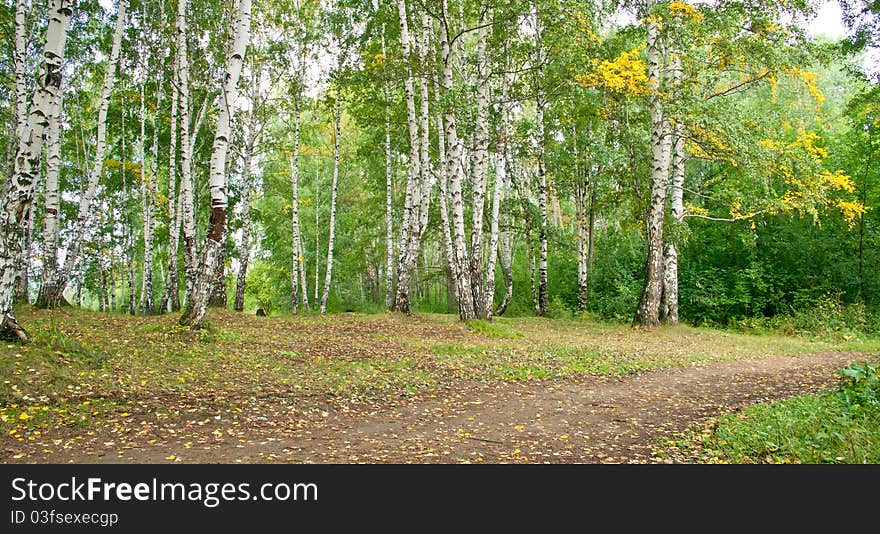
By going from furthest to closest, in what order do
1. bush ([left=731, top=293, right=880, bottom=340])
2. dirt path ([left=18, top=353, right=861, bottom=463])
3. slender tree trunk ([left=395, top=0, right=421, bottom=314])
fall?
1. slender tree trunk ([left=395, top=0, right=421, bottom=314])
2. bush ([left=731, top=293, right=880, bottom=340])
3. dirt path ([left=18, top=353, right=861, bottom=463])

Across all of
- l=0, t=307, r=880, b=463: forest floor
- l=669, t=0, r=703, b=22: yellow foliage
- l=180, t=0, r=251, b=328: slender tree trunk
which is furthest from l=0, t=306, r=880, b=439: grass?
l=669, t=0, r=703, b=22: yellow foliage

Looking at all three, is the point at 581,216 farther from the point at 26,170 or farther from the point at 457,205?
the point at 26,170

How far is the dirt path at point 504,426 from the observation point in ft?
17.2

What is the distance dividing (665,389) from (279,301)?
3006cm

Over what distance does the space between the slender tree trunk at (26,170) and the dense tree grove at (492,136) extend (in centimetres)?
3

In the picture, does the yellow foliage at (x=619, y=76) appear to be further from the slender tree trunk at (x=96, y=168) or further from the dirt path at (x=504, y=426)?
the slender tree trunk at (x=96, y=168)

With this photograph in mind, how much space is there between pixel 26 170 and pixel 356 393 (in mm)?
5916

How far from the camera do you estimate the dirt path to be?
5246 mm

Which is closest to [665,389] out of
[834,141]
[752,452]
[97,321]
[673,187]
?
[752,452]

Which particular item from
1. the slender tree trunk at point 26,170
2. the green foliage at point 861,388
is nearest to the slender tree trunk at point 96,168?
the slender tree trunk at point 26,170

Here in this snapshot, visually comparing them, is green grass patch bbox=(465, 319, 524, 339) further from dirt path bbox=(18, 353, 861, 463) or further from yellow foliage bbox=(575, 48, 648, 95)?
yellow foliage bbox=(575, 48, 648, 95)

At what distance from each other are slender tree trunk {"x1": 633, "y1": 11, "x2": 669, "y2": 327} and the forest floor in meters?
3.86

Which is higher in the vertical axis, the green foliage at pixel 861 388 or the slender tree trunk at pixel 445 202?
the slender tree trunk at pixel 445 202

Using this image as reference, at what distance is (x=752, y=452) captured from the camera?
5.12 meters
